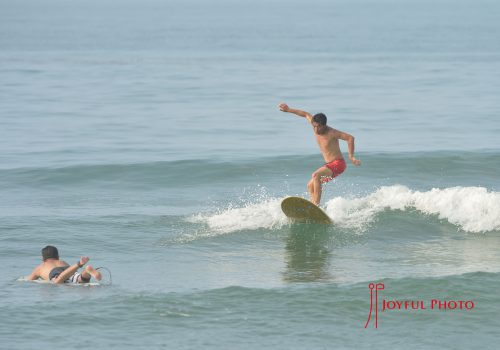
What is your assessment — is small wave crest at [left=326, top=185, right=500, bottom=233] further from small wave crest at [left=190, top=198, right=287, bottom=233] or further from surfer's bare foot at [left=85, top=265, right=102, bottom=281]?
Result: surfer's bare foot at [left=85, top=265, right=102, bottom=281]

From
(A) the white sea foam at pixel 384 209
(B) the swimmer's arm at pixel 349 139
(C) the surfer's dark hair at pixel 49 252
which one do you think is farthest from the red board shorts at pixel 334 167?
(C) the surfer's dark hair at pixel 49 252

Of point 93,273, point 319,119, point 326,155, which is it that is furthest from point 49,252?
point 326,155

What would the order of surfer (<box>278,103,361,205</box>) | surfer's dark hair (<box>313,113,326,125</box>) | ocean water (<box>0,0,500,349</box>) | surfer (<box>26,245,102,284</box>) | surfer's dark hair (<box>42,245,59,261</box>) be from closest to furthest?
ocean water (<box>0,0,500,349</box>), surfer (<box>26,245,102,284</box>), surfer's dark hair (<box>42,245,59,261</box>), surfer's dark hair (<box>313,113,326,125</box>), surfer (<box>278,103,361,205</box>)

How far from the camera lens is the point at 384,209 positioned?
1784cm

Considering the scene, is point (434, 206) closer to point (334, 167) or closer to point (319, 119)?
point (334, 167)

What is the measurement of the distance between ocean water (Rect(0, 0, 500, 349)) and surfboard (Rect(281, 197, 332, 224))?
0.19 meters

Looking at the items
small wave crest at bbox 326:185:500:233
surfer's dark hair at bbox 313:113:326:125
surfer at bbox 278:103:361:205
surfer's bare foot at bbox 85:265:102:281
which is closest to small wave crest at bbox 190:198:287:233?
small wave crest at bbox 326:185:500:233

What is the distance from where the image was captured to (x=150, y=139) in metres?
30.5

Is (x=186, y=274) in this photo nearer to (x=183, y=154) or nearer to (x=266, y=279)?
(x=266, y=279)

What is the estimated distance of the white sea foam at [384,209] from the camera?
16.7 m

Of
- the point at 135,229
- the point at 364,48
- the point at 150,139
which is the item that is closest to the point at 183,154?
the point at 150,139

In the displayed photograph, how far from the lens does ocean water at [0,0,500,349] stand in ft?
38.1

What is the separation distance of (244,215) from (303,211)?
173cm

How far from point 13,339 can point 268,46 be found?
74838 mm
